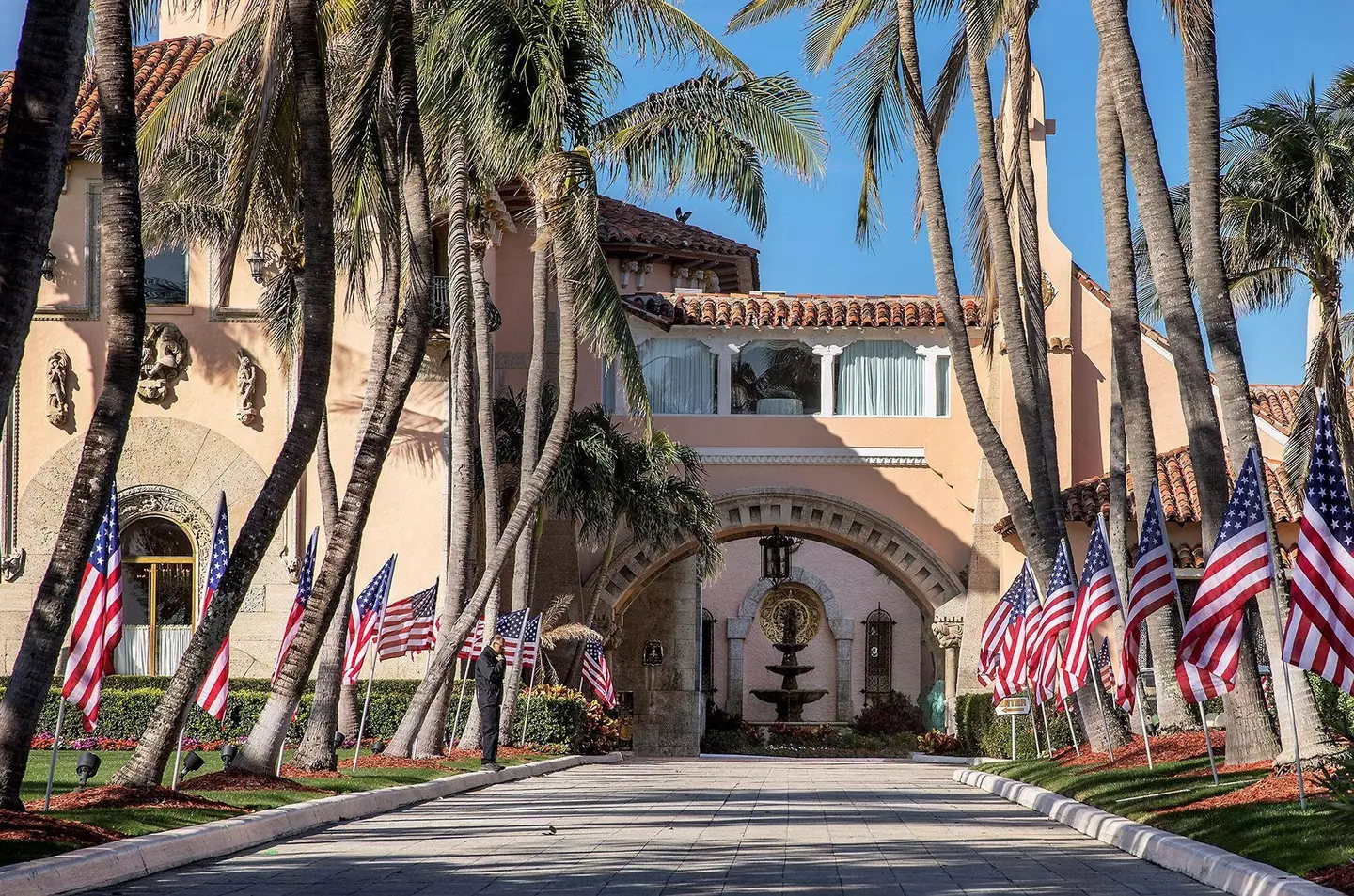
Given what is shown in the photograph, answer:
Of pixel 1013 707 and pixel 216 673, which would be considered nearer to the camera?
pixel 216 673

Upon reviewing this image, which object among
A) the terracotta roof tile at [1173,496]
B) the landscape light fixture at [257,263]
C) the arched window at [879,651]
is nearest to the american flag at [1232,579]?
the terracotta roof tile at [1173,496]

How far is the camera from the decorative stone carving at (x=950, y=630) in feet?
116

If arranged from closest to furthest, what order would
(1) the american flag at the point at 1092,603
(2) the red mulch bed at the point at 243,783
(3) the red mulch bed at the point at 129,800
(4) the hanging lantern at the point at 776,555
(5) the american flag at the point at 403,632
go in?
(3) the red mulch bed at the point at 129,800, (2) the red mulch bed at the point at 243,783, (1) the american flag at the point at 1092,603, (5) the american flag at the point at 403,632, (4) the hanging lantern at the point at 776,555

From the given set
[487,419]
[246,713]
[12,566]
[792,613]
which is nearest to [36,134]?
[487,419]

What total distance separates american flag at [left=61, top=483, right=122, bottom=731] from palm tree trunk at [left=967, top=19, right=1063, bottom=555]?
1172 cm

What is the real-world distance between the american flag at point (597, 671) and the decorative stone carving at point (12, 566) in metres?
10.1

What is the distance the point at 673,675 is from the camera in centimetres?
3947

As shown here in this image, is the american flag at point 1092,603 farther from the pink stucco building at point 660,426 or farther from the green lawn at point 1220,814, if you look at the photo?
the pink stucco building at point 660,426

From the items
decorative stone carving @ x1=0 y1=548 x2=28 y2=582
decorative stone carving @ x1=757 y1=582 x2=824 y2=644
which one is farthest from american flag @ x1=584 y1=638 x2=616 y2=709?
decorative stone carving @ x1=757 y1=582 x2=824 y2=644

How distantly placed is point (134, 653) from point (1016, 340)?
16.9m

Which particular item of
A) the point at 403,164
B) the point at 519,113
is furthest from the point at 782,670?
the point at 403,164

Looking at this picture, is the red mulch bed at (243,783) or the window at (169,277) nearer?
the red mulch bed at (243,783)

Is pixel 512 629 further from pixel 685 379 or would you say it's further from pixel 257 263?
A: pixel 685 379

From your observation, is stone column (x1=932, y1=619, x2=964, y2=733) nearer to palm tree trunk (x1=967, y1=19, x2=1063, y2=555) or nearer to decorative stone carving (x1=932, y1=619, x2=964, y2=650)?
decorative stone carving (x1=932, y1=619, x2=964, y2=650)
